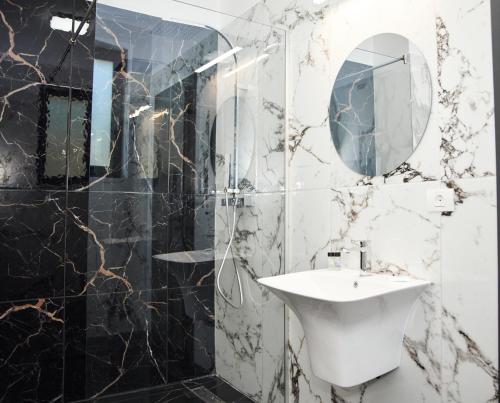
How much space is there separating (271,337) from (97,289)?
1.00 meters

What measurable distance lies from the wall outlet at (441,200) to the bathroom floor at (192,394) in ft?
5.05

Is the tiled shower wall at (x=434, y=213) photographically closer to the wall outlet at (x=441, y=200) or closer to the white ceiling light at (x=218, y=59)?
the wall outlet at (x=441, y=200)

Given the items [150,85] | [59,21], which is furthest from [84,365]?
[59,21]

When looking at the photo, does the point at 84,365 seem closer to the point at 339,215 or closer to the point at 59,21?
the point at 339,215

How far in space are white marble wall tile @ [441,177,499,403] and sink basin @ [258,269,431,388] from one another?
135mm

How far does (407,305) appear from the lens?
157 cm

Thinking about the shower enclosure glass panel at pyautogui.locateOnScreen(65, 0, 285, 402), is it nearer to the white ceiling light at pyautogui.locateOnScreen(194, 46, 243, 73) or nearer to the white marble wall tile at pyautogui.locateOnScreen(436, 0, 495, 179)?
the white ceiling light at pyautogui.locateOnScreen(194, 46, 243, 73)

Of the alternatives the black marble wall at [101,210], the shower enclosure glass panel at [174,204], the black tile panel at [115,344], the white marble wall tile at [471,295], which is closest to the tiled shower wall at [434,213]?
the white marble wall tile at [471,295]

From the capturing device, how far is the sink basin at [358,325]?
145 centimetres

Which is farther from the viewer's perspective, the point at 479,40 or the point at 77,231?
the point at 77,231

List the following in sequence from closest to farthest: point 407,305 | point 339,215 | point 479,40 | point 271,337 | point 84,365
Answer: point 479,40
point 407,305
point 339,215
point 84,365
point 271,337

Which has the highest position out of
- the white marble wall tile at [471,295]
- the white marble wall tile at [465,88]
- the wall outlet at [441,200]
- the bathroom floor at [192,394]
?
the white marble wall tile at [465,88]

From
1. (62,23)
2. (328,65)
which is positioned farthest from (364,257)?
(62,23)

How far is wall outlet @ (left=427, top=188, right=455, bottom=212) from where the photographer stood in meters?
1.47
